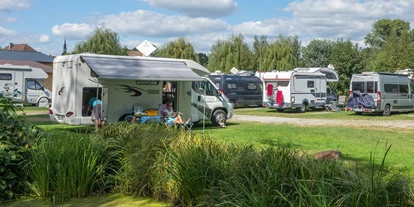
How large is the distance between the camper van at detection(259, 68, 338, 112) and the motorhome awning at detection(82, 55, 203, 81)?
11.9 meters

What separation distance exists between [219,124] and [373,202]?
13655mm

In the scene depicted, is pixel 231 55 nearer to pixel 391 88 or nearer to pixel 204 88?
pixel 391 88

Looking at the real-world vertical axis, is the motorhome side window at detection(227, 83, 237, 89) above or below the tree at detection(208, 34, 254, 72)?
below

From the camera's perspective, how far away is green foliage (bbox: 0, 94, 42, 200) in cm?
639

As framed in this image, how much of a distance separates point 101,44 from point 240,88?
1788 centimetres

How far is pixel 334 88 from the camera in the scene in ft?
113

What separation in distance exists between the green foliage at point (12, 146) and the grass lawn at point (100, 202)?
0.23 m

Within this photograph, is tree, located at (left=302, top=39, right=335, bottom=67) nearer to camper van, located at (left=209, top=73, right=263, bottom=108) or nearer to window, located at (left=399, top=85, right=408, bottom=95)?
camper van, located at (left=209, top=73, right=263, bottom=108)

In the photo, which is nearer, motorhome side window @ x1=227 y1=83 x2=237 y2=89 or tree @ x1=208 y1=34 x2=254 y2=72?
motorhome side window @ x1=227 y1=83 x2=237 y2=89

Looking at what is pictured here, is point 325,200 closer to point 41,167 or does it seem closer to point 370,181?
point 370,181

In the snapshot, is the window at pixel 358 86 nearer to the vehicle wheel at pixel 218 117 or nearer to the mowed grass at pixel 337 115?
the mowed grass at pixel 337 115

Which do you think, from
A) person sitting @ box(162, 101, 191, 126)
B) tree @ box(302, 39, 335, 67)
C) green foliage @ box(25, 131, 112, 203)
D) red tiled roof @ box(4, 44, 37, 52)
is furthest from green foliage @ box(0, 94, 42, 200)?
red tiled roof @ box(4, 44, 37, 52)

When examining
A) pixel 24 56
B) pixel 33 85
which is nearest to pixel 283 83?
pixel 33 85

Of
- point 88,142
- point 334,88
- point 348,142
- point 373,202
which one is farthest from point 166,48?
point 373,202
